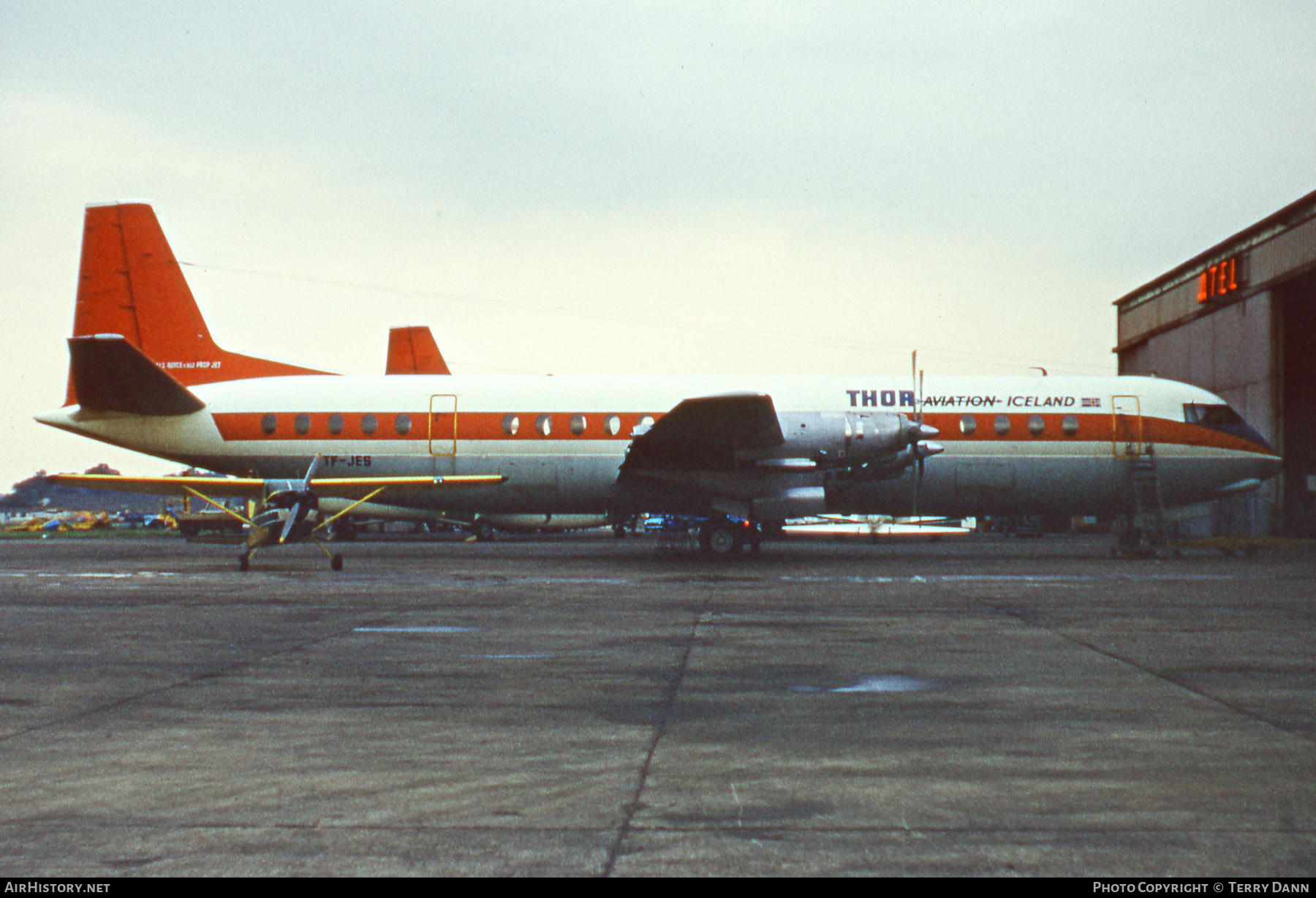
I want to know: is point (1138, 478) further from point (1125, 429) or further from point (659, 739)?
point (659, 739)

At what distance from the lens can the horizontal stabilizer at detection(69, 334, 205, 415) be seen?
78.2 ft

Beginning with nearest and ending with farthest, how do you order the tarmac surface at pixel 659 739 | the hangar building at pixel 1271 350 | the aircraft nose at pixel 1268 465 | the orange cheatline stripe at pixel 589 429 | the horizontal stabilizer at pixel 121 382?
the tarmac surface at pixel 659 739, the horizontal stabilizer at pixel 121 382, the orange cheatline stripe at pixel 589 429, the aircraft nose at pixel 1268 465, the hangar building at pixel 1271 350

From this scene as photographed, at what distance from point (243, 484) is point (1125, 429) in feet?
68.9

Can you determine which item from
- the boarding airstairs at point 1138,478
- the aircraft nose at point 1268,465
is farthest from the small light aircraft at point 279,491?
the aircraft nose at point 1268,465

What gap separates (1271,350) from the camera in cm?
3444

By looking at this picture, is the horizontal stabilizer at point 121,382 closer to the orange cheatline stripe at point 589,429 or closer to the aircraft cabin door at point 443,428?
the orange cheatline stripe at point 589,429

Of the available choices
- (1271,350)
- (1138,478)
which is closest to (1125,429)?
(1138,478)

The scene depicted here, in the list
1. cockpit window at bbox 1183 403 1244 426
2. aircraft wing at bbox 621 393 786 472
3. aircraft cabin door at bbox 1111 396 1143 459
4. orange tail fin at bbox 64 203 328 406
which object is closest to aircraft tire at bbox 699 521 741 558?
aircraft wing at bbox 621 393 786 472

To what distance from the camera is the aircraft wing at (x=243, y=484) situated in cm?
2259

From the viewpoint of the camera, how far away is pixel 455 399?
2558 centimetres

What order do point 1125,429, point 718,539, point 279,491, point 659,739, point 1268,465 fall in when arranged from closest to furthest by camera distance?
point 659,739 → point 279,491 → point 718,539 → point 1125,429 → point 1268,465

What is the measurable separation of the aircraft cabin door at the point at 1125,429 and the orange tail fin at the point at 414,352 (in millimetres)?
29919
